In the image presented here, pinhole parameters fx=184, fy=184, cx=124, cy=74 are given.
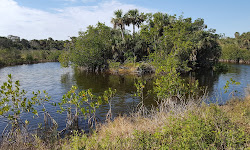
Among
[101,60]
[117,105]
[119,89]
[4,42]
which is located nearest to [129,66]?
[101,60]

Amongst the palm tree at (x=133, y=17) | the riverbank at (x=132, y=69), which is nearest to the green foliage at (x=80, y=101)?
the riverbank at (x=132, y=69)

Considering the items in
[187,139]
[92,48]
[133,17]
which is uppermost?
[133,17]

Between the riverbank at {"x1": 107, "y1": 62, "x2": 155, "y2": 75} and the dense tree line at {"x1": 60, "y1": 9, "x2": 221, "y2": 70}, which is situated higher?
the dense tree line at {"x1": 60, "y1": 9, "x2": 221, "y2": 70}

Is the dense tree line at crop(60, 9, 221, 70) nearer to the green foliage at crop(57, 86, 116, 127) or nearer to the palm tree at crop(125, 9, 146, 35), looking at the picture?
the palm tree at crop(125, 9, 146, 35)

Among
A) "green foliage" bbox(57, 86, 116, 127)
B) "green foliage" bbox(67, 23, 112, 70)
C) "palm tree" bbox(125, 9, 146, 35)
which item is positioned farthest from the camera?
"palm tree" bbox(125, 9, 146, 35)

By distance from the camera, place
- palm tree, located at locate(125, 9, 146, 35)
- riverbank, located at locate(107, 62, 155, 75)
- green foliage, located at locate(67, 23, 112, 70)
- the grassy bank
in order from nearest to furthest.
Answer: riverbank, located at locate(107, 62, 155, 75) → green foliage, located at locate(67, 23, 112, 70) → palm tree, located at locate(125, 9, 146, 35) → the grassy bank

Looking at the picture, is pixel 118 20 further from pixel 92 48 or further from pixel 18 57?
pixel 18 57

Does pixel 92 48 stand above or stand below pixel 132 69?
above

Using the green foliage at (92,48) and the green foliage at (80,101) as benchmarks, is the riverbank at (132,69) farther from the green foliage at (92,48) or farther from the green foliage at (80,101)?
the green foliage at (80,101)

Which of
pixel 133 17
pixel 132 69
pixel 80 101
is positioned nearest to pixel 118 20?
pixel 133 17

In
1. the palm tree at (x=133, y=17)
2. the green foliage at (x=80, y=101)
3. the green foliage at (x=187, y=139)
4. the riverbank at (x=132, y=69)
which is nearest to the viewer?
the green foliage at (x=187, y=139)

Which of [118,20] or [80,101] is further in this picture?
[118,20]

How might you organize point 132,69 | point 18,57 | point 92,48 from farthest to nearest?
point 18,57, point 92,48, point 132,69

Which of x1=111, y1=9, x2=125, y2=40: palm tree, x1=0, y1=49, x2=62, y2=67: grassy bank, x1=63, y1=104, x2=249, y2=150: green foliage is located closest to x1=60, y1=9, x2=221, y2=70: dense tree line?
x1=111, y1=9, x2=125, y2=40: palm tree
